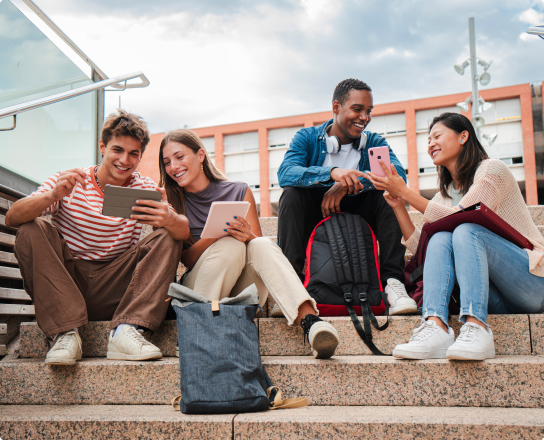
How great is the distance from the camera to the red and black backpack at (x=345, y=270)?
238 cm

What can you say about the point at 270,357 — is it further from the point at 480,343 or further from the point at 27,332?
the point at 27,332

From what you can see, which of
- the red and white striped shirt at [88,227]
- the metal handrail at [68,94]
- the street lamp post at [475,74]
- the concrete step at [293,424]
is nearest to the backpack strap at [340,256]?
the concrete step at [293,424]

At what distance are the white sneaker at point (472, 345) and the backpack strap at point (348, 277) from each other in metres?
0.40

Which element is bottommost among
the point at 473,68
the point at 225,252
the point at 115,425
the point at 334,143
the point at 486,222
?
the point at 115,425

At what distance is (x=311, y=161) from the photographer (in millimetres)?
3182

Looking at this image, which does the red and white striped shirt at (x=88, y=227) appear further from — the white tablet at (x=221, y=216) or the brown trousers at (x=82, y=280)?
the white tablet at (x=221, y=216)

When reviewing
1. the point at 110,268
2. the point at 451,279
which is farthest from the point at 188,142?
the point at 451,279

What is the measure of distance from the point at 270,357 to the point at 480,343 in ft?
3.15

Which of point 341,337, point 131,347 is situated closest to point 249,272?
point 341,337

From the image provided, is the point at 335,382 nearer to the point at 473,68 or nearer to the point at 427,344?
the point at 427,344

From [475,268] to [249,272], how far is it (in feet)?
3.73

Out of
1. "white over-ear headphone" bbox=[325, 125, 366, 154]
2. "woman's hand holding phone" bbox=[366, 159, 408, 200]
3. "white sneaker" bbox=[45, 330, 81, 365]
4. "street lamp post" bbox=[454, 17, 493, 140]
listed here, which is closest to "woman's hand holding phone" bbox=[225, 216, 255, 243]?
"woman's hand holding phone" bbox=[366, 159, 408, 200]

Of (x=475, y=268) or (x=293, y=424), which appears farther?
(x=475, y=268)

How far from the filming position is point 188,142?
2787mm
